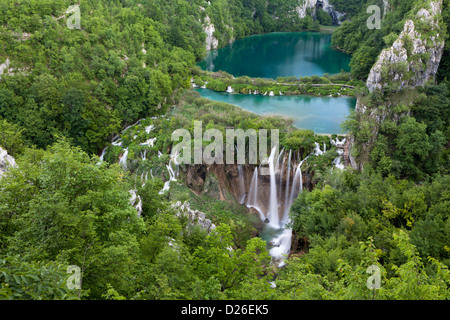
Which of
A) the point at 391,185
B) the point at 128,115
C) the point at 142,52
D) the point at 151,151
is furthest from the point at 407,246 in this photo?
the point at 142,52

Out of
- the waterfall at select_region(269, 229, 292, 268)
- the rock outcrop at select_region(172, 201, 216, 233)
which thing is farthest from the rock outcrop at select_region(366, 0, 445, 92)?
the rock outcrop at select_region(172, 201, 216, 233)

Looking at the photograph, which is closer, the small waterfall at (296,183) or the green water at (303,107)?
the small waterfall at (296,183)

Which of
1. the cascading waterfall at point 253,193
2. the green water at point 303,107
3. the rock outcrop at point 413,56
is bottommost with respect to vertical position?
the cascading waterfall at point 253,193

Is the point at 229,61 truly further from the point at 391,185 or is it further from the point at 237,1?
the point at 391,185

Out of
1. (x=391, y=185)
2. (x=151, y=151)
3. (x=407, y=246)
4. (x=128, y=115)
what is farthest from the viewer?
(x=128, y=115)

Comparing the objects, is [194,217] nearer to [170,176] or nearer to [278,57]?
[170,176]

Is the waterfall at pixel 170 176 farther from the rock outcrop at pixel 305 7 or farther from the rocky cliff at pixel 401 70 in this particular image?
the rock outcrop at pixel 305 7

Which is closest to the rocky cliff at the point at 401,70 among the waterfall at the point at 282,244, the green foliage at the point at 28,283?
the waterfall at the point at 282,244
